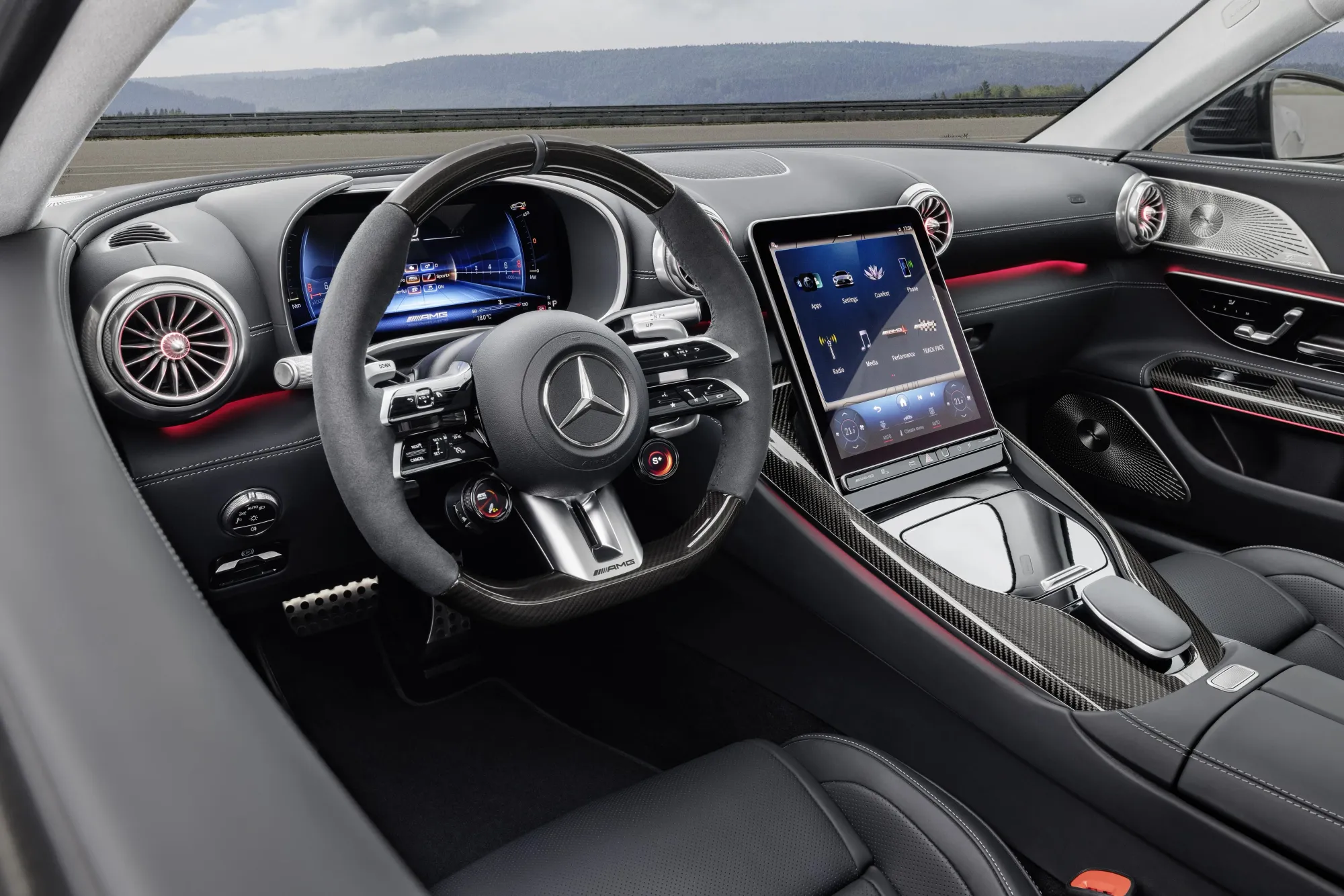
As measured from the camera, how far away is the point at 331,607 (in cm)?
201

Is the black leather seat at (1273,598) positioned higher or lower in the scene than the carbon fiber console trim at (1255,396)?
lower

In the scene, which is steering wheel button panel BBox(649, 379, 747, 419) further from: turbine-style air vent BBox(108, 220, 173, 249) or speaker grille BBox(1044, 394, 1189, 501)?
speaker grille BBox(1044, 394, 1189, 501)

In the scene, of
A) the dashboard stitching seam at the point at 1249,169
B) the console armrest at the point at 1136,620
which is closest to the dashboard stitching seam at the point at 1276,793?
the console armrest at the point at 1136,620

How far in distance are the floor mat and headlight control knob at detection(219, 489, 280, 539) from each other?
23.2 inches

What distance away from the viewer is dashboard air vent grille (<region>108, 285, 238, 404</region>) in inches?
53.9

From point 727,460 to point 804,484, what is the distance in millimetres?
320

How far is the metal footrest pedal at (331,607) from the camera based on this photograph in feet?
6.51

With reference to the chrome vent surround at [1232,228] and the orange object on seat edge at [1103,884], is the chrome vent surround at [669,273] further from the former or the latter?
the chrome vent surround at [1232,228]

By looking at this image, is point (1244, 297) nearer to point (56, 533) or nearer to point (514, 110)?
point (514, 110)

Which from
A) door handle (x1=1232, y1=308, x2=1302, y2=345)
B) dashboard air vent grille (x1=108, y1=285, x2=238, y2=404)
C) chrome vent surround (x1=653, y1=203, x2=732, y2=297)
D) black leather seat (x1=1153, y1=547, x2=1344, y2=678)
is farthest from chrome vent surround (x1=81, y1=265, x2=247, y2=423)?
door handle (x1=1232, y1=308, x2=1302, y2=345)

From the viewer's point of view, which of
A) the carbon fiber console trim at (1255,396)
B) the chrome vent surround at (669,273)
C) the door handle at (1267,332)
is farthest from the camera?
the door handle at (1267,332)

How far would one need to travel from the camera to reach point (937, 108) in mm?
2850

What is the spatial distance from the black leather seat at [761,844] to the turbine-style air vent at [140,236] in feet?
3.46

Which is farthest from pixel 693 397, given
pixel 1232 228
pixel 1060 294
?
pixel 1232 228
